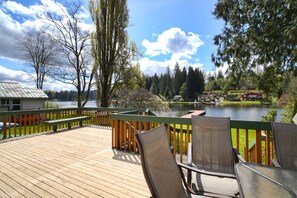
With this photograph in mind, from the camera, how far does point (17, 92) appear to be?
15281 millimetres

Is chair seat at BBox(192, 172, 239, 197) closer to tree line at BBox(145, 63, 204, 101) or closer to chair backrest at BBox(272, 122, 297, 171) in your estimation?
chair backrest at BBox(272, 122, 297, 171)

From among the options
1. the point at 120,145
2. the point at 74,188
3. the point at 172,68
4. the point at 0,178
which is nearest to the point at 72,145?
the point at 120,145

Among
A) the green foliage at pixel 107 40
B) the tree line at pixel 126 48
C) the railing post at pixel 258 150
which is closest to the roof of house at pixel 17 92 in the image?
the tree line at pixel 126 48

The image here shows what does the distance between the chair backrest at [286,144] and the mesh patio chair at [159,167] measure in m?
1.41

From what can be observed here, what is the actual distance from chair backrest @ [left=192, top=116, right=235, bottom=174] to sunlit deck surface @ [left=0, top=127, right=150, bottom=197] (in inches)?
37.7

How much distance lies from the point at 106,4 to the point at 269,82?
9764mm

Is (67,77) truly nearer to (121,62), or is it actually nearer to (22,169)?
(121,62)

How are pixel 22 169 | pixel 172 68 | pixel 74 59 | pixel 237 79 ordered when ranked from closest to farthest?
pixel 22 169 → pixel 237 79 → pixel 74 59 → pixel 172 68

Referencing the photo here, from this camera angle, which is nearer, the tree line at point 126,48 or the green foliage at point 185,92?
the tree line at point 126,48

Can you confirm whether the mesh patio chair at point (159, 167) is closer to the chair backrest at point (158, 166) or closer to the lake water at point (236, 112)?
the chair backrest at point (158, 166)

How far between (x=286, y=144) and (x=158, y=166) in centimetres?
194

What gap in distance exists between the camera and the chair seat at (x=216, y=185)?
195cm

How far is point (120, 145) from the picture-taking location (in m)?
4.82

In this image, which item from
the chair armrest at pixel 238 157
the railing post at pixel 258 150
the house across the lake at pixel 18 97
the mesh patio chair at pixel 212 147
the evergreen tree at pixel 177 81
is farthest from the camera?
the evergreen tree at pixel 177 81
